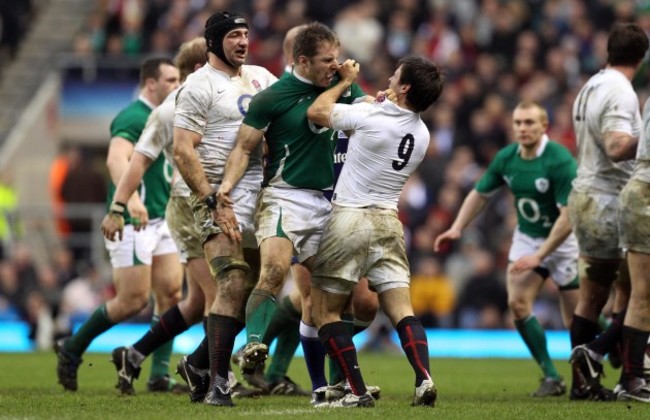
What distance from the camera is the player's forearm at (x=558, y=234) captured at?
11625mm

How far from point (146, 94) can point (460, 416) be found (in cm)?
453

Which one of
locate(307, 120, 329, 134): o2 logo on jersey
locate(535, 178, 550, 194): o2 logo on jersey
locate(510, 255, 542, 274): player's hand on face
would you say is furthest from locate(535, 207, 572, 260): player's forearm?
locate(307, 120, 329, 134): o2 logo on jersey

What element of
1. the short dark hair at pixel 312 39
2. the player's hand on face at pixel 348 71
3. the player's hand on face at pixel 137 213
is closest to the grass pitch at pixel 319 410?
the player's hand on face at pixel 137 213

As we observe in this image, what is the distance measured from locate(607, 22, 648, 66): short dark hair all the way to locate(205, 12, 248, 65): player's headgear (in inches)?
119

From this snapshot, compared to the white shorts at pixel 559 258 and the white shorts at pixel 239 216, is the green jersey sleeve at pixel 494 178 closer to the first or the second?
the white shorts at pixel 559 258

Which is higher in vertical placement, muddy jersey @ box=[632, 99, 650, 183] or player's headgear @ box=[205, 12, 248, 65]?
player's headgear @ box=[205, 12, 248, 65]

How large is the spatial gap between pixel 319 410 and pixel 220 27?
2678mm

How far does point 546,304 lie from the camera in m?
19.3

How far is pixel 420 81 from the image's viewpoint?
30.5 feet

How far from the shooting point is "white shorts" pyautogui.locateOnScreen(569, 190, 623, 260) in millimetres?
10797

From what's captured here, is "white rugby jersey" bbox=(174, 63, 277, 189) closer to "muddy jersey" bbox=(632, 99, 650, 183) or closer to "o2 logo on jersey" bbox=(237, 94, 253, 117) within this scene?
"o2 logo on jersey" bbox=(237, 94, 253, 117)

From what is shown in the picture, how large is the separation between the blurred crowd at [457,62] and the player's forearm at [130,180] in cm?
971

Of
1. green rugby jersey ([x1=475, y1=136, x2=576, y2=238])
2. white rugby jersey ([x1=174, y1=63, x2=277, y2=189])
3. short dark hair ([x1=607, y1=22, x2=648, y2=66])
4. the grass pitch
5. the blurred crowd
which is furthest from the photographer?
the blurred crowd

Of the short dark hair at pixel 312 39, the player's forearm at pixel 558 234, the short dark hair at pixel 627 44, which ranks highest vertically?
the short dark hair at pixel 627 44
